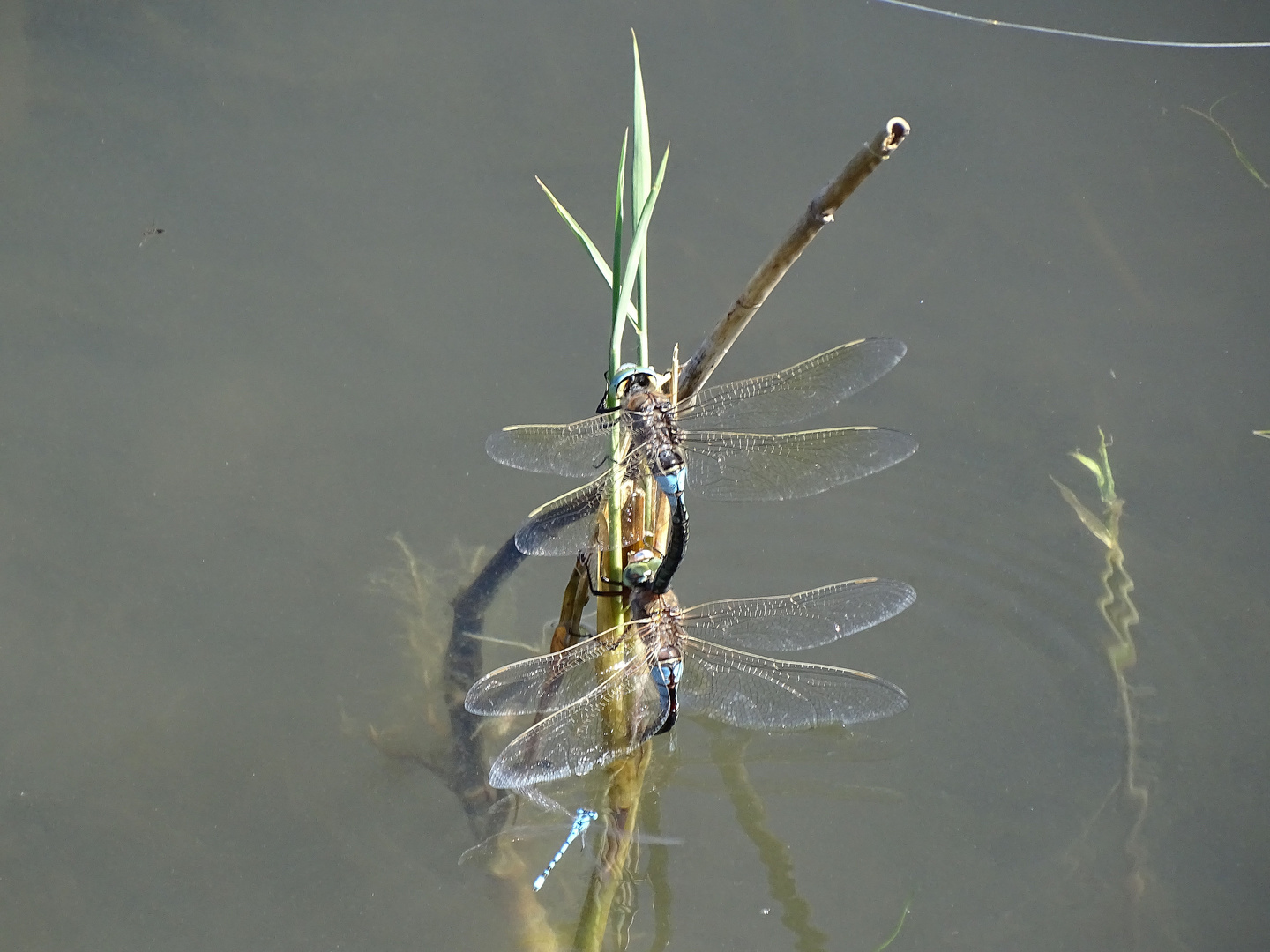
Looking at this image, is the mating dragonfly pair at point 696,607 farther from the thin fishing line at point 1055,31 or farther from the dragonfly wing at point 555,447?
the thin fishing line at point 1055,31

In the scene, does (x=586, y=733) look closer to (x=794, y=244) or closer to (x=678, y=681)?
(x=678, y=681)

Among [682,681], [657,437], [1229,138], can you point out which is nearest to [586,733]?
[682,681]

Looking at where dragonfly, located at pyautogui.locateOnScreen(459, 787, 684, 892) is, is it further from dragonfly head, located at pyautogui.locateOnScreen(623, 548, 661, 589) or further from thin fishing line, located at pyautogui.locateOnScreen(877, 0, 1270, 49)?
thin fishing line, located at pyautogui.locateOnScreen(877, 0, 1270, 49)

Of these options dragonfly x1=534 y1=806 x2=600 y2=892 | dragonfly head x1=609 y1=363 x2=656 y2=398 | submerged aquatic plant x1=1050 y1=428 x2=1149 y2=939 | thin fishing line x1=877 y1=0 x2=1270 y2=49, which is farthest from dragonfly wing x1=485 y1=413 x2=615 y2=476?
thin fishing line x1=877 y1=0 x2=1270 y2=49

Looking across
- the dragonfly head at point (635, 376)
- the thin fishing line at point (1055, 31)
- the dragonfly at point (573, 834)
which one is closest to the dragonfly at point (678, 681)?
the dragonfly at point (573, 834)

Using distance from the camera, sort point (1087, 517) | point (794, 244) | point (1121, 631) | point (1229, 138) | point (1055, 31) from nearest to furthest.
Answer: point (794, 244) → point (1121, 631) → point (1087, 517) → point (1229, 138) → point (1055, 31)

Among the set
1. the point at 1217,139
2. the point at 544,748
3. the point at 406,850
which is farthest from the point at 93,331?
the point at 1217,139
